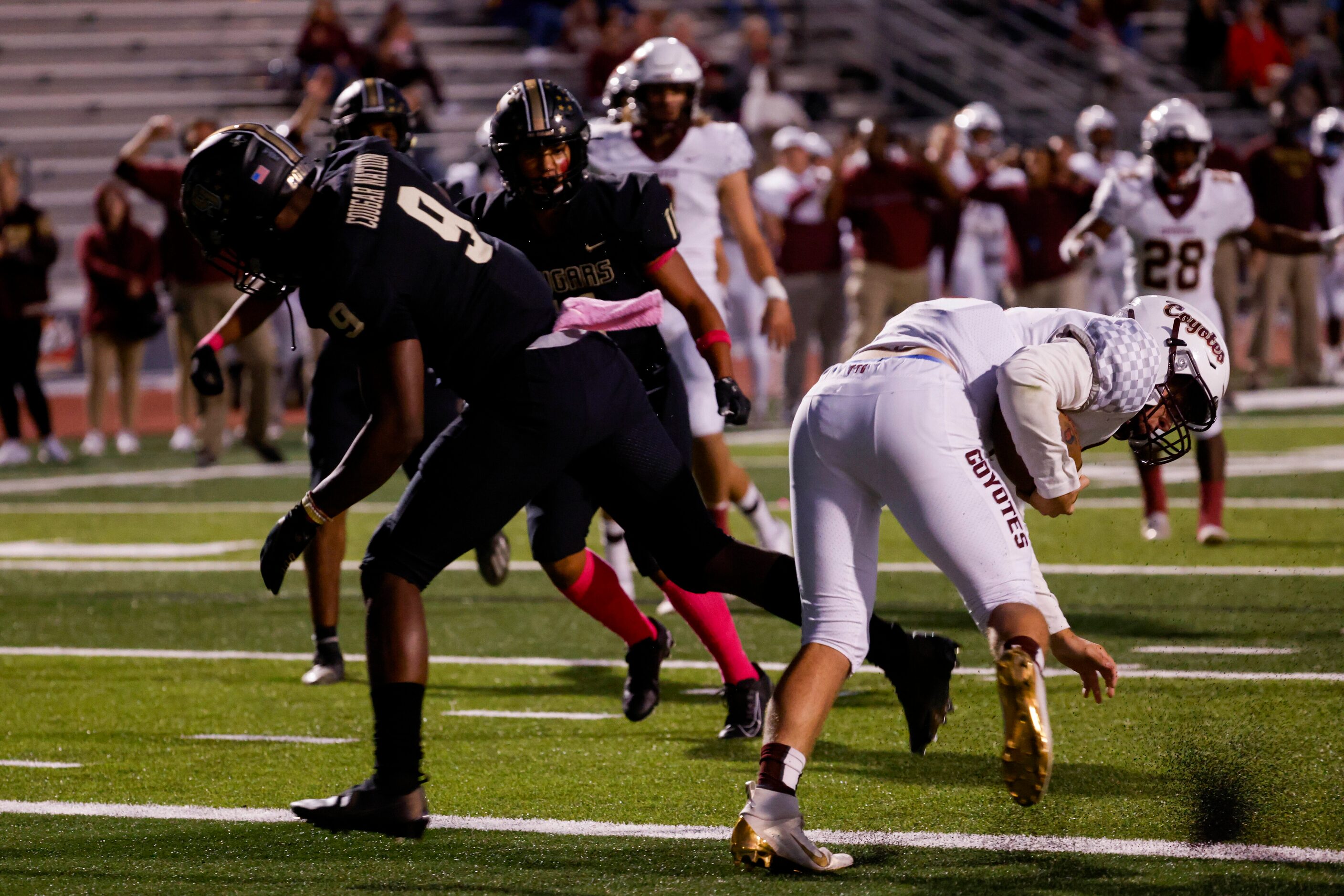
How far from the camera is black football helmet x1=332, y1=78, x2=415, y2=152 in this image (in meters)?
6.22

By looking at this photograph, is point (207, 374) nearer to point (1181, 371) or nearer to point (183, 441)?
point (1181, 371)

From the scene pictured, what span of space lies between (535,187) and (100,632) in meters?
3.04

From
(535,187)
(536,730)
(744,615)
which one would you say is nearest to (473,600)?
(744,615)

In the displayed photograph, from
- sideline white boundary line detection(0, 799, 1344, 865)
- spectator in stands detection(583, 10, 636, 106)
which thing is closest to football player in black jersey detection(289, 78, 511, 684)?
sideline white boundary line detection(0, 799, 1344, 865)

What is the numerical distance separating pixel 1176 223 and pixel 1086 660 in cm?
491

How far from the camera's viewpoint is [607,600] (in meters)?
5.25

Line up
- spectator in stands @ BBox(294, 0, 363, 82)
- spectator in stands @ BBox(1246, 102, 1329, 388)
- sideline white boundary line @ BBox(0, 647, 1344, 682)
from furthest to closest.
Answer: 1. spectator in stands @ BBox(294, 0, 363, 82)
2. spectator in stands @ BBox(1246, 102, 1329, 388)
3. sideline white boundary line @ BBox(0, 647, 1344, 682)

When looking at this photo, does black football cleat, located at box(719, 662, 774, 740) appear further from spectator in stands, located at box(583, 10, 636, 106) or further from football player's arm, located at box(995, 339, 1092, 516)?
spectator in stands, located at box(583, 10, 636, 106)

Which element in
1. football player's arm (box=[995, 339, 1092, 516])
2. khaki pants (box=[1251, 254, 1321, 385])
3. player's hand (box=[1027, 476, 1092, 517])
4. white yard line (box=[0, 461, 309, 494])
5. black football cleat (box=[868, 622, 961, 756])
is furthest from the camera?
khaki pants (box=[1251, 254, 1321, 385])

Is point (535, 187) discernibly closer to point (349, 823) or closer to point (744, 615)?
point (349, 823)

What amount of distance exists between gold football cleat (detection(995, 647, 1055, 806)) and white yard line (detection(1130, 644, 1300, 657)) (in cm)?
264

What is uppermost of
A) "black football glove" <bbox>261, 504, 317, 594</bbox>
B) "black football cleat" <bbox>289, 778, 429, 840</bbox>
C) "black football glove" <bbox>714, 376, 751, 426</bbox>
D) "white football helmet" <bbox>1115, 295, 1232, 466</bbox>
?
"white football helmet" <bbox>1115, 295, 1232, 466</bbox>

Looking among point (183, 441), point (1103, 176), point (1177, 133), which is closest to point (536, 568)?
point (1177, 133)

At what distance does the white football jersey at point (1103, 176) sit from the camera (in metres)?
14.2
